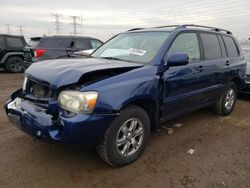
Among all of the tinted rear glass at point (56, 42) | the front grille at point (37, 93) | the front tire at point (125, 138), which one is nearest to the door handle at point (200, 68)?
the front tire at point (125, 138)

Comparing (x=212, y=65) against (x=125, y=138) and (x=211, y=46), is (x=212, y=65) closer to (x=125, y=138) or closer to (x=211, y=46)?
(x=211, y=46)

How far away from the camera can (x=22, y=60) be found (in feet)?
41.0

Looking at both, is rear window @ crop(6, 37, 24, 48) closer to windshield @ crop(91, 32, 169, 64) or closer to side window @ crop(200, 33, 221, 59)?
windshield @ crop(91, 32, 169, 64)

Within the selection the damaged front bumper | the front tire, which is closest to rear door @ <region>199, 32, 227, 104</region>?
the front tire

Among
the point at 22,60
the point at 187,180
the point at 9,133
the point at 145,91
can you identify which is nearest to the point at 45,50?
the point at 22,60

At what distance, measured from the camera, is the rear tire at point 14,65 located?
482 inches

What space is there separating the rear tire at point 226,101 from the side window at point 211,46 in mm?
843

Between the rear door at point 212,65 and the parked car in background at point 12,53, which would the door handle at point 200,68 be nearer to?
the rear door at point 212,65

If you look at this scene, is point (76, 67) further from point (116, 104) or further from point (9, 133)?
point (9, 133)

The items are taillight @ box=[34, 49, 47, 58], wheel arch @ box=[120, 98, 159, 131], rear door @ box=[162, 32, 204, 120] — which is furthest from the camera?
taillight @ box=[34, 49, 47, 58]

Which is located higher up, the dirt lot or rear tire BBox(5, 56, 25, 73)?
the dirt lot

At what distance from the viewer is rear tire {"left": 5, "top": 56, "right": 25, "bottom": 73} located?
12.2 meters

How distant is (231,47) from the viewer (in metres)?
5.69

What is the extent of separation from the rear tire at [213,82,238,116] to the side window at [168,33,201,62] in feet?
4.57
